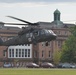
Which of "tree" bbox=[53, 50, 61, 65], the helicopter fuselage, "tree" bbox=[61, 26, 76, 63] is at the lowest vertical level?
"tree" bbox=[53, 50, 61, 65]

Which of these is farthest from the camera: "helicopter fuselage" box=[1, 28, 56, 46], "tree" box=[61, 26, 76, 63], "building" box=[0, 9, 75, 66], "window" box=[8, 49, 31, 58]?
"window" box=[8, 49, 31, 58]

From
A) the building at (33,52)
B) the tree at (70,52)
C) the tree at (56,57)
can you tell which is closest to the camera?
the tree at (70,52)

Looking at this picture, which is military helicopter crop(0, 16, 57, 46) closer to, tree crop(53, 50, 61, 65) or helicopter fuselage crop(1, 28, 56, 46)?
helicopter fuselage crop(1, 28, 56, 46)

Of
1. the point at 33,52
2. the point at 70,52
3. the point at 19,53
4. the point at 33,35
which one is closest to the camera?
the point at 33,35

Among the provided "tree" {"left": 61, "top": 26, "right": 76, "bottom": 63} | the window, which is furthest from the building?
"tree" {"left": 61, "top": 26, "right": 76, "bottom": 63}

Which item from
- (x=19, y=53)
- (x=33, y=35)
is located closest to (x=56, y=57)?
(x=19, y=53)

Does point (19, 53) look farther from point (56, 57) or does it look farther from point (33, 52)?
point (56, 57)

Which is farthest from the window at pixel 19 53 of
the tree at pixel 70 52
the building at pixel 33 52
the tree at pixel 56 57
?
the tree at pixel 70 52

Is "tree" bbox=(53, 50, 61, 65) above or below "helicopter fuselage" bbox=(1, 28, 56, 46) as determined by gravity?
below

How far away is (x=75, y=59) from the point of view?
15650 centimetres

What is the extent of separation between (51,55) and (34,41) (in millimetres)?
110206

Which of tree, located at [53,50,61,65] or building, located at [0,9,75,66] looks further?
building, located at [0,9,75,66]

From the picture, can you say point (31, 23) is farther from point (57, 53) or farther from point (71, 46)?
point (57, 53)

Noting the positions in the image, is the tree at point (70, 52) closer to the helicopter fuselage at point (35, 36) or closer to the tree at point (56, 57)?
the tree at point (56, 57)
